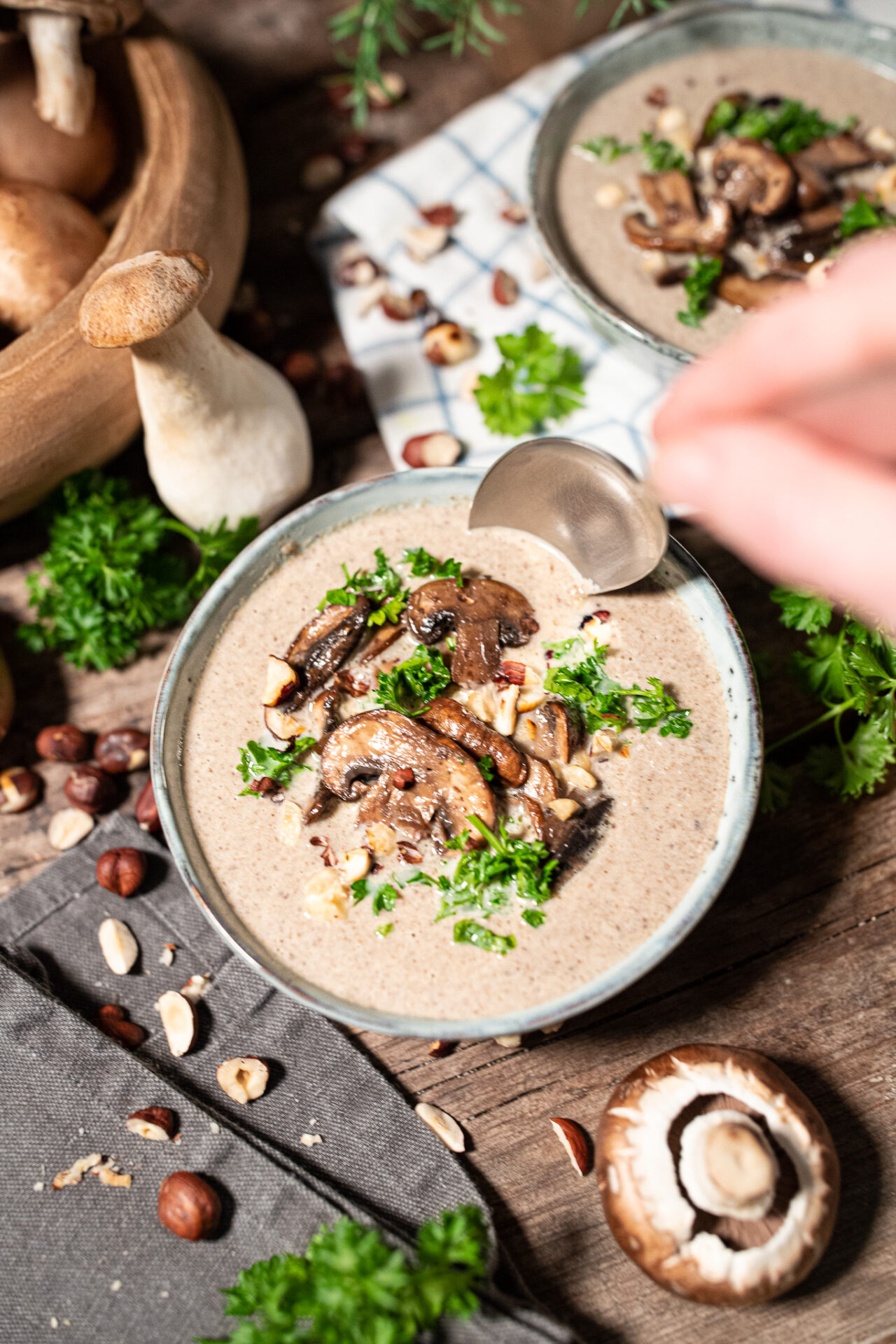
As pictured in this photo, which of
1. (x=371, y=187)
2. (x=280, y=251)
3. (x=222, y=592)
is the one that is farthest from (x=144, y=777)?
(x=371, y=187)

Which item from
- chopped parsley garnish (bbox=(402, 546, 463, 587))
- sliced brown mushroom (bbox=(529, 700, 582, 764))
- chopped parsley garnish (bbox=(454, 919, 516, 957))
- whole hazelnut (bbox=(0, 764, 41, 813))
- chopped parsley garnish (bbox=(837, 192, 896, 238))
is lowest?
whole hazelnut (bbox=(0, 764, 41, 813))

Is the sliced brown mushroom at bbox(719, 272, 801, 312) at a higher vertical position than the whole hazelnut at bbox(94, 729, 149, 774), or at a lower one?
higher

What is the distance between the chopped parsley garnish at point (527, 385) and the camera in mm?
1866

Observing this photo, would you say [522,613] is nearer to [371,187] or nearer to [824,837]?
[824,837]

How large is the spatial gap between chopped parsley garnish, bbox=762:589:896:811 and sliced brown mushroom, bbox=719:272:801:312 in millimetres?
578

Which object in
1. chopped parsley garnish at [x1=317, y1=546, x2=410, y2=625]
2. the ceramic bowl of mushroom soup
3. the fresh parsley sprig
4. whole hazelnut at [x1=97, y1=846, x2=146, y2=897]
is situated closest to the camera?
chopped parsley garnish at [x1=317, y1=546, x2=410, y2=625]

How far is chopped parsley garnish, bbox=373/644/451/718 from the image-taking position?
4.74 feet

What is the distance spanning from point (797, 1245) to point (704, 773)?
62cm

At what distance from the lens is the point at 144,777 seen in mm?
1771

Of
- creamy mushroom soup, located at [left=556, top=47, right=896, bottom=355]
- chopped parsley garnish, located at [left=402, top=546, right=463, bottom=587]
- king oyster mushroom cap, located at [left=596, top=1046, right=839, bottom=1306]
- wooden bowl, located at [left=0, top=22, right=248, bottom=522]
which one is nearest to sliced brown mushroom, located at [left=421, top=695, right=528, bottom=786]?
chopped parsley garnish, located at [left=402, top=546, right=463, bottom=587]

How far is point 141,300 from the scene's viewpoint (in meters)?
1.39

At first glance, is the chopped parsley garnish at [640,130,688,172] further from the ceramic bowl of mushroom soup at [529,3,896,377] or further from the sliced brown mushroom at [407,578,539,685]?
the sliced brown mushroom at [407,578,539,685]

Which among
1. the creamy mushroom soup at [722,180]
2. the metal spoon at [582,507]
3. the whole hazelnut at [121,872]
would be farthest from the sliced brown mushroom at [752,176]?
the whole hazelnut at [121,872]

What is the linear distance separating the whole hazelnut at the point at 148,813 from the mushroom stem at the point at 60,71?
122 centimetres
